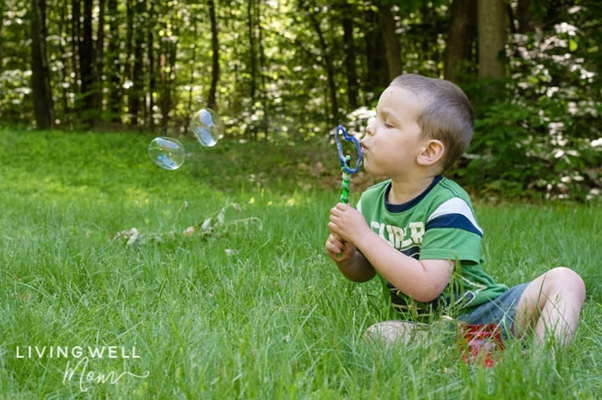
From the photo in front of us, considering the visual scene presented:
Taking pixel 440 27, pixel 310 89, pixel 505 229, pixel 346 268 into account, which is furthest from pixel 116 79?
pixel 346 268

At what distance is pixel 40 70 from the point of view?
1578 centimetres

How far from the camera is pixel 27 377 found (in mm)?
1808

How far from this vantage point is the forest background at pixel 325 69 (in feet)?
24.8

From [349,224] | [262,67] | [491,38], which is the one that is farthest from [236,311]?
[262,67]

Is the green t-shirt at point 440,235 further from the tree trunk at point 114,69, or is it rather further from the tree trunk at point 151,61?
the tree trunk at point 114,69

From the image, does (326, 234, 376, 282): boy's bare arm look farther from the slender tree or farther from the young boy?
the slender tree

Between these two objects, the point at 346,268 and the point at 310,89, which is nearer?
the point at 346,268

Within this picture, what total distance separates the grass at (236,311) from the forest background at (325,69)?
2625 mm

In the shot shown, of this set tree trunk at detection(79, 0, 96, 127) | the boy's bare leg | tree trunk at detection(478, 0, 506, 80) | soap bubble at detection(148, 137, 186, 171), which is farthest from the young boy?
tree trunk at detection(79, 0, 96, 127)

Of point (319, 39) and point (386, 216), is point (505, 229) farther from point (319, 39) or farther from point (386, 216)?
point (319, 39)

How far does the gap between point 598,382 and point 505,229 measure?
2.57m

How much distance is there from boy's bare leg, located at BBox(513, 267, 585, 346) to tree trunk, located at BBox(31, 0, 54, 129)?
14.3 meters

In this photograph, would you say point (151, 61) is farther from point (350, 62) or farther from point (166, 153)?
point (166, 153)

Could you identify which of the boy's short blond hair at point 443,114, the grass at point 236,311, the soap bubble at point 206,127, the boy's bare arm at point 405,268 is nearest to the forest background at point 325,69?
the grass at point 236,311
